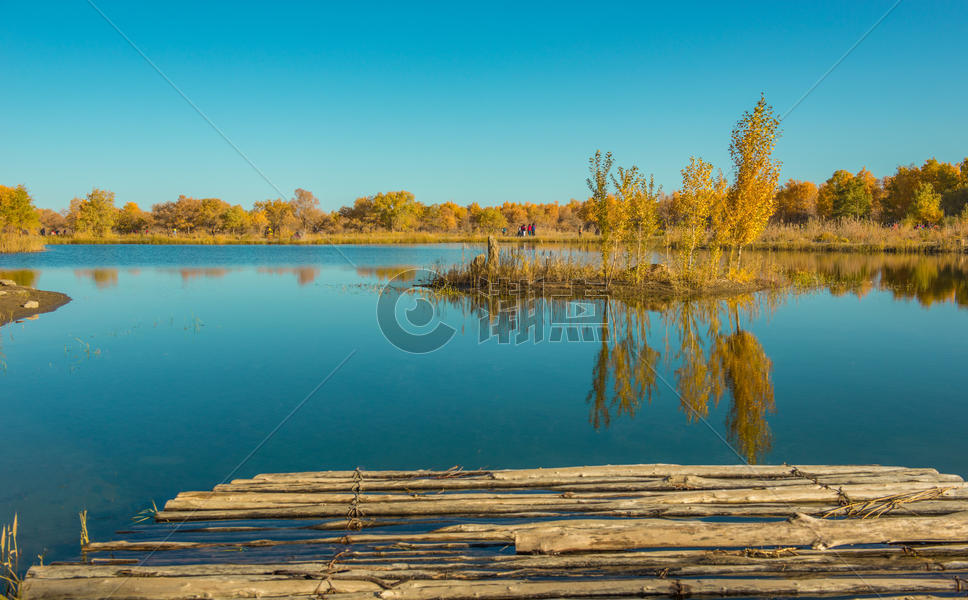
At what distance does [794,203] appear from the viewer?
60.3 m

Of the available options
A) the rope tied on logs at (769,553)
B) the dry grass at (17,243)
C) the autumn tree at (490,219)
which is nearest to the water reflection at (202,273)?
the dry grass at (17,243)

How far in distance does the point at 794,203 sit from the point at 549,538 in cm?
6668

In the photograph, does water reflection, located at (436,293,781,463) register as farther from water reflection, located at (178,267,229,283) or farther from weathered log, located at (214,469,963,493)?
water reflection, located at (178,267,229,283)

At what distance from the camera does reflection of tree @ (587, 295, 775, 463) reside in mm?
6465

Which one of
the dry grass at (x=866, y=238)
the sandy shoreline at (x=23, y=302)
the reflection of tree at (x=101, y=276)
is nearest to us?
the sandy shoreline at (x=23, y=302)

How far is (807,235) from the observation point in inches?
1468

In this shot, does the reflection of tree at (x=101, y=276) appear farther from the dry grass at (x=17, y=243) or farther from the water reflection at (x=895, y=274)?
the water reflection at (x=895, y=274)

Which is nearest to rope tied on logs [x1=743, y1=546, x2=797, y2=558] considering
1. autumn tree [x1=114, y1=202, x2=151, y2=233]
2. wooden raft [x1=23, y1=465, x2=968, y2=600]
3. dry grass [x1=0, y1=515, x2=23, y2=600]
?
wooden raft [x1=23, y1=465, x2=968, y2=600]

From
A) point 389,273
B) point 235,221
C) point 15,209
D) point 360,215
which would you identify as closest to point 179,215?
point 235,221

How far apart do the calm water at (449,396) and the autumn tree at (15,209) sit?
35283mm

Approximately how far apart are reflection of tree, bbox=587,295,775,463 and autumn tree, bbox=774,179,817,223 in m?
54.2

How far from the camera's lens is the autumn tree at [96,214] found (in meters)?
Result: 63.9

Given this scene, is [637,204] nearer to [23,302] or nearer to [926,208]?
[23,302]

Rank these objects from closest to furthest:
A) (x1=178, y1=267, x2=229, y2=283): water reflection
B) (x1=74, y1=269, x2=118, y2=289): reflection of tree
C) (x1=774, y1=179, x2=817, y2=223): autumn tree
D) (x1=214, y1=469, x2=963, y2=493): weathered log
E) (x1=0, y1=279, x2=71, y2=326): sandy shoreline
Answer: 1. (x1=214, y1=469, x2=963, y2=493): weathered log
2. (x1=0, y1=279, x2=71, y2=326): sandy shoreline
3. (x1=74, y1=269, x2=118, y2=289): reflection of tree
4. (x1=178, y1=267, x2=229, y2=283): water reflection
5. (x1=774, y1=179, x2=817, y2=223): autumn tree
